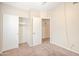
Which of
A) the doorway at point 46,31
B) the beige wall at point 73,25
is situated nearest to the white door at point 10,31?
the doorway at point 46,31

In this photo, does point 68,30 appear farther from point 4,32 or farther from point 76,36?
point 4,32

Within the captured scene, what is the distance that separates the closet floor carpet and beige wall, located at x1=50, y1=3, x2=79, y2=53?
0.14 m

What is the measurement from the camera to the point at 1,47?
235 cm

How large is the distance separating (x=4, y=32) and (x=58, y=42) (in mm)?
1366

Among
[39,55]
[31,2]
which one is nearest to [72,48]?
[39,55]

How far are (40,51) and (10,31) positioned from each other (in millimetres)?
900

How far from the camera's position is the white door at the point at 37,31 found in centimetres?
254

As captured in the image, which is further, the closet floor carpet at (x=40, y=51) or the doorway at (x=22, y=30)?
the doorway at (x=22, y=30)

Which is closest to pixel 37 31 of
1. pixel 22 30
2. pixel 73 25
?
pixel 22 30

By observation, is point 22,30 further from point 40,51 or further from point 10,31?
point 40,51

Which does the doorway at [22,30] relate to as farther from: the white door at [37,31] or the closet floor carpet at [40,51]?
the white door at [37,31]

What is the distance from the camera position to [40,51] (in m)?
2.42

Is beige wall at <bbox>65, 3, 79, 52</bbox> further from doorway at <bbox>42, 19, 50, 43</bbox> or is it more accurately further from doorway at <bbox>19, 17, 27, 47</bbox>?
doorway at <bbox>19, 17, 27, 47</bbox>

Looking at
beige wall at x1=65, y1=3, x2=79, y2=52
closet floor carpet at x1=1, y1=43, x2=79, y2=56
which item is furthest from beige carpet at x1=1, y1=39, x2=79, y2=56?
beige wall at x1=65, y1=3, x2=79, y2=52
